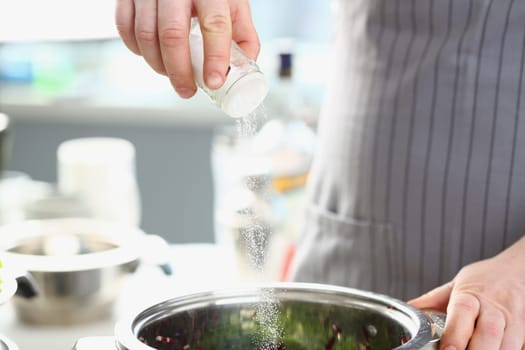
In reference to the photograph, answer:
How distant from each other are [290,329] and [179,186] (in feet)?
8.18

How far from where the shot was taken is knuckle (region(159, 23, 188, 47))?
0.96m

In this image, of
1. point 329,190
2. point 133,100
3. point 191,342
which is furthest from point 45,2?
point 191,342

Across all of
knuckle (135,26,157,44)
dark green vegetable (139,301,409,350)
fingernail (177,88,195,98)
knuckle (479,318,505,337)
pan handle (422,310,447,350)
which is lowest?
dark green vegetable (139,301,409,350)

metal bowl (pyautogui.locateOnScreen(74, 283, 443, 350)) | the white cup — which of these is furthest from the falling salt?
the white cup

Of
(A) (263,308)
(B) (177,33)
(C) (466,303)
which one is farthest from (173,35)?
(C) (466,303)

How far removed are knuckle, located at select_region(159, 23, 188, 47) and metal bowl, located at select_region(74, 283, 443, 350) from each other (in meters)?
0.26

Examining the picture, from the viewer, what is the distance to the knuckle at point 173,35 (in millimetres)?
964

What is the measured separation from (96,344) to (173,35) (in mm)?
325

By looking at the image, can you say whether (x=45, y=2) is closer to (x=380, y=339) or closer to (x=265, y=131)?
(x=265, y=131)

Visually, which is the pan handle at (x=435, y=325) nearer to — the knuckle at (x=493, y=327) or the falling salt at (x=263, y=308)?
the knuckle at (x=493, y=327)

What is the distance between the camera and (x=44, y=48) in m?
3.64

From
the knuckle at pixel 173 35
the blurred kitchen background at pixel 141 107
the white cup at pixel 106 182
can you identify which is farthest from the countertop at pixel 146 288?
the blurred kitchen background at pixel 141 107

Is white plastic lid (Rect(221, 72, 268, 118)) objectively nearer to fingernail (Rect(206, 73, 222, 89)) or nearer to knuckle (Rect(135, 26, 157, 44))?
fingernail (Rect(206, 73, 222, 89))

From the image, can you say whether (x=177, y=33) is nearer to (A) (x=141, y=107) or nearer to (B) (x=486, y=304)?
(B) (x=486, y=304)
